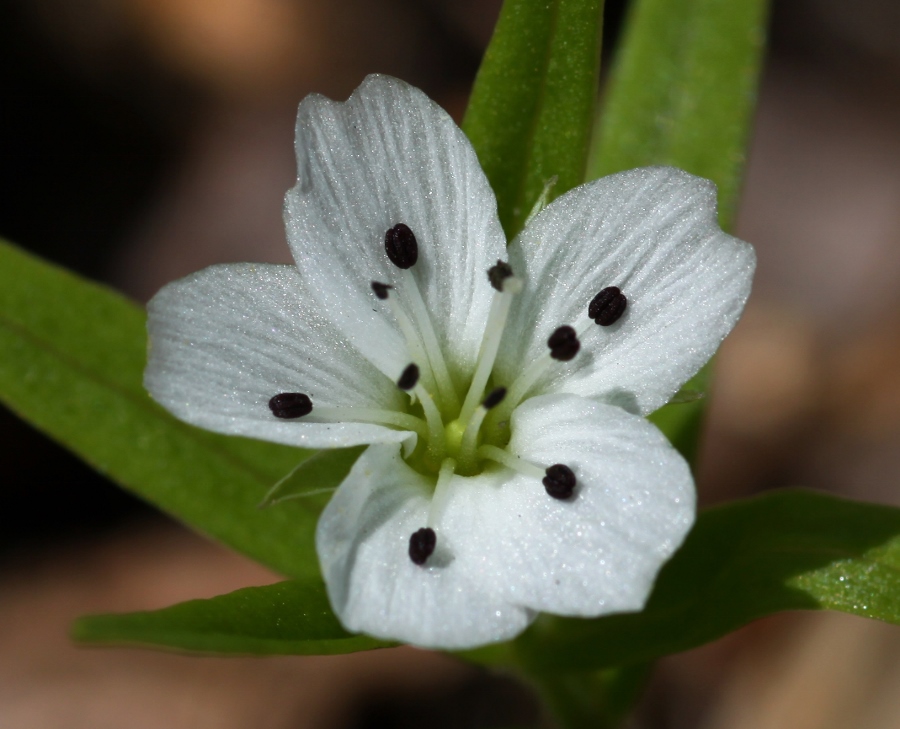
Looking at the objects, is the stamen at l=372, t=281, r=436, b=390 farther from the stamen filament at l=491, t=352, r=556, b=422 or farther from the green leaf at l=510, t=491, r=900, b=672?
the green leaf at l=510, t=491, r=900, b=672

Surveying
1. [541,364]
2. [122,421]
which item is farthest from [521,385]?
[122,421]

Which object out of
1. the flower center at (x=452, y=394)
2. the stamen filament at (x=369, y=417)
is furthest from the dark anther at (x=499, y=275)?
the stamen filament at (x=369, y=417)

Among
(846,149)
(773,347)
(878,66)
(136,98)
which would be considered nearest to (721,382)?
(773,347)

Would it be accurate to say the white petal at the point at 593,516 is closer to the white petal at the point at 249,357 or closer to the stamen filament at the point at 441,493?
the stamen filament at the point at 441,493

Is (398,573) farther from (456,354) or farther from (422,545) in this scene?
(456,354)

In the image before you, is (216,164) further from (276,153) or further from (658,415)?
(658,415)

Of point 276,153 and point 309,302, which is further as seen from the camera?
point 276,153
